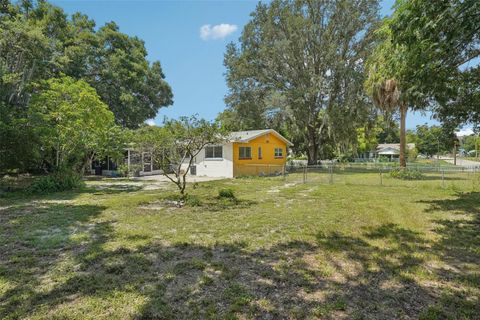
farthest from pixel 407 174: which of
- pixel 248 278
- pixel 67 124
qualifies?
pixel 67 124

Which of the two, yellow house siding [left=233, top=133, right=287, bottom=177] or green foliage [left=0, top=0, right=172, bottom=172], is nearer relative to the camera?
green foliage [left=0, top=0, right=172, bottom=172]

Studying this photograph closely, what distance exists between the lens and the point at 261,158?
67.2ft

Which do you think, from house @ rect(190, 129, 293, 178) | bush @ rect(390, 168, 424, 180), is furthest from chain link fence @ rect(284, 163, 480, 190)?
house @ rect(190, 129, 293, 178)

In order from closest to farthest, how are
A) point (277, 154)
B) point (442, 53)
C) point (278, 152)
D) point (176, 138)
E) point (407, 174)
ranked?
point (442, 53), point (176, 138), point (407, 174), point (277, 154), point (278, 152)

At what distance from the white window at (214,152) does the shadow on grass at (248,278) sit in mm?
13839

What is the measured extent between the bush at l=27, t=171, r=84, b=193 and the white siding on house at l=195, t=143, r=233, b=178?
27.4 ft

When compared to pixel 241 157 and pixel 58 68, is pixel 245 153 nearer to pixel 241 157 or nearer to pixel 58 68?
pixel 241 157

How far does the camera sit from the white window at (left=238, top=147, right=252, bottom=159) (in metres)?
18.9

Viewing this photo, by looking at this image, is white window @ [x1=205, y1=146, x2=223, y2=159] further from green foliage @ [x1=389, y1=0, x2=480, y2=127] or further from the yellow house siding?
green foliage @ [x1=389, y1=0, x2=480, y2=127]

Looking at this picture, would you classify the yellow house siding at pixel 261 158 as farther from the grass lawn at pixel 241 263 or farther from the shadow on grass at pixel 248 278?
the shadow on grass at pixel 248 278

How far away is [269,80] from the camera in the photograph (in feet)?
84.1

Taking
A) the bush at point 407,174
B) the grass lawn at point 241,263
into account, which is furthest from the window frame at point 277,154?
the grass lawn at point 241,263

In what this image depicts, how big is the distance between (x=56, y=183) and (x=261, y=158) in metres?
12.7

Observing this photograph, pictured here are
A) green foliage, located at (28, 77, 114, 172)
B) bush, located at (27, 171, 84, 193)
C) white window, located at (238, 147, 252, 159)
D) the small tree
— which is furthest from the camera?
white window, located at (238, 147, 252, 159)
